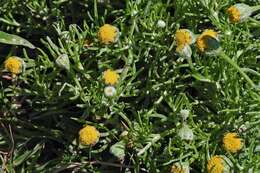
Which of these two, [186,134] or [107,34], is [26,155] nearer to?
[107,34]

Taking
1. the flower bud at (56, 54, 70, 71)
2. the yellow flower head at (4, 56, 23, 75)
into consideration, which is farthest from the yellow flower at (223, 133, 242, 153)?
the yellow flower head at (4, 56, 23, 75)

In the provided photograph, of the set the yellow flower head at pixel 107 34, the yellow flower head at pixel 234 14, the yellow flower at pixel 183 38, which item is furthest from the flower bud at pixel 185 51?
the yellow flower head at pixel 107 34

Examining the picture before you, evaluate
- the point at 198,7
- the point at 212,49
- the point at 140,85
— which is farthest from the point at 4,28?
the point at 212,49

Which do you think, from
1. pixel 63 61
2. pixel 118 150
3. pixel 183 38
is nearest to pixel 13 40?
pixel 63 61

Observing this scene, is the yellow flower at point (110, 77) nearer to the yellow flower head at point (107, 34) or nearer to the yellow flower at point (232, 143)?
the yellow flower head at point (107, 34)

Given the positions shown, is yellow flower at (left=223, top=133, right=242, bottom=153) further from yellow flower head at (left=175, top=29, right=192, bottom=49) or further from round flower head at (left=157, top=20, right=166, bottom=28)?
round flower head at (left=157, top=20, right=166, bottom=28)

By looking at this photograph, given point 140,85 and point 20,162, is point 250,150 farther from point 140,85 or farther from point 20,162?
point 20,162
